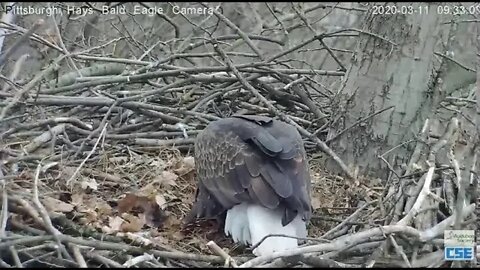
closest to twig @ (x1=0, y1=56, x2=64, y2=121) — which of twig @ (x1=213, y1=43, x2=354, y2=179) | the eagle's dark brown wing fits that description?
the eagle's dark brown wing

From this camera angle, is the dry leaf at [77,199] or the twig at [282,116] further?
the twig at [282,116]

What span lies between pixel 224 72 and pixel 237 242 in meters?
1.75

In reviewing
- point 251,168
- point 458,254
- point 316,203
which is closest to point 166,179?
point 251,168

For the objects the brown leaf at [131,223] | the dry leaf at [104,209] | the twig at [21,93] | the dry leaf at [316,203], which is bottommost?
the dry leaf at [316,203]

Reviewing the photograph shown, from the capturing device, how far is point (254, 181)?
364 centimetres

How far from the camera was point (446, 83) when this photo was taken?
4.40 meters

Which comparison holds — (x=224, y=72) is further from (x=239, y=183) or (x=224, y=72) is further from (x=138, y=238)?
(x=138, y=238)

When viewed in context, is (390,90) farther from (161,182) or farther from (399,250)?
(399,250)

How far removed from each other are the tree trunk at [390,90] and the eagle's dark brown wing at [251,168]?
631 millimetres

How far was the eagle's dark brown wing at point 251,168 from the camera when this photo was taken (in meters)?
3.57

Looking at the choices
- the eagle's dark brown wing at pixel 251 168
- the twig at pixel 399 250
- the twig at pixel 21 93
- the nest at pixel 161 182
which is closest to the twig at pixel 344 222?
the nest at pixel 161 182

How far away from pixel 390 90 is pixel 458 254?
179cm

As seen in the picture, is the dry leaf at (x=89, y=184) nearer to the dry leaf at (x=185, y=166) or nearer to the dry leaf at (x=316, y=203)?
the dry leaf at (x=185, y=166)

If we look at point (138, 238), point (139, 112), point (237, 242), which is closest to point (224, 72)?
point (139, 112)
